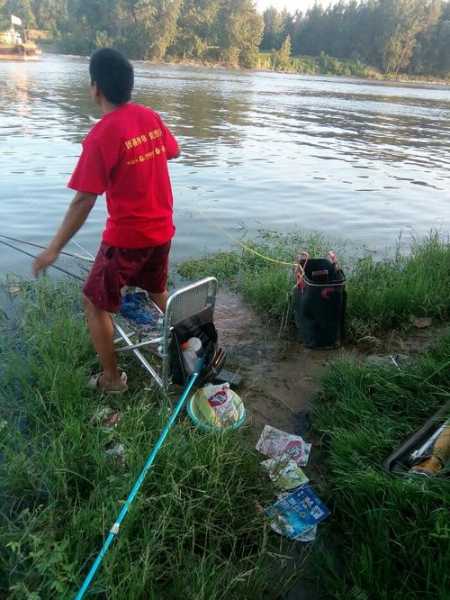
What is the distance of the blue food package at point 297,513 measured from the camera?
2428 mm

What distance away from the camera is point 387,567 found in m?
2.06

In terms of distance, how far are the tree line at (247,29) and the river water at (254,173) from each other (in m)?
57.8

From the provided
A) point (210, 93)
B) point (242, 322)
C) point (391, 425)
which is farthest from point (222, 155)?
point (210, 93)

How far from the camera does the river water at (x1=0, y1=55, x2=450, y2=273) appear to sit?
26.7 ft

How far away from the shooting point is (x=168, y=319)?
296 centimetres

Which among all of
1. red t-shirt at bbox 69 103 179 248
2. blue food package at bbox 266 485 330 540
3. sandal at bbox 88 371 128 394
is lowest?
sandal at bbox 88 371 128 394

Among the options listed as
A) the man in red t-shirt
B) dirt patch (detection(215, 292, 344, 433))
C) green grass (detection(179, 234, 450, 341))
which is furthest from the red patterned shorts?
green grass (detection(179, 234, 450, 341))

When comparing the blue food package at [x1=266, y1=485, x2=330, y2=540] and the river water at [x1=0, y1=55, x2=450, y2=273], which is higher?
the blue food package at [x1=266, y1=485, x2=330, y2=540]

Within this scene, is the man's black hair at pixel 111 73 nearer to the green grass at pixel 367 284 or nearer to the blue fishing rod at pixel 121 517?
the blue fishing rod at pixel 121 517

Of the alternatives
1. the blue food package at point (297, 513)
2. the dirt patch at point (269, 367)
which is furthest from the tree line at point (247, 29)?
the blue food package at point (297, 513)

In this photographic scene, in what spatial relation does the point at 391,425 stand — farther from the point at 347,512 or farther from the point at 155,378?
the point at 155,378

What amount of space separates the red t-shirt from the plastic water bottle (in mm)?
690

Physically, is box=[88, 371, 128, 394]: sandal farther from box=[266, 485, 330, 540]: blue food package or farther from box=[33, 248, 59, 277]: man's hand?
box=[266, 485, 330, 540]: blue food package

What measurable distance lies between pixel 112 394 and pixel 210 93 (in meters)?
29.8
